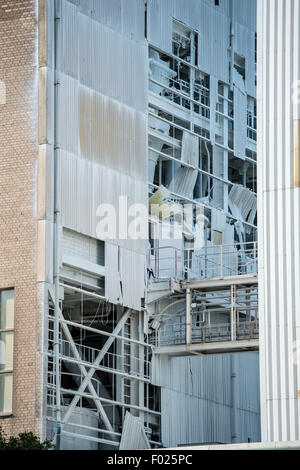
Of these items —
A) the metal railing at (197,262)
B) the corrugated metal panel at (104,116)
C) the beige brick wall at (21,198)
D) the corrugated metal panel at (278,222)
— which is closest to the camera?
the corrugated metal panel at (278,222)

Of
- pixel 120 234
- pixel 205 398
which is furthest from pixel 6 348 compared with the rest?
pixel 205 398

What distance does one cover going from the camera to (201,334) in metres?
55.2

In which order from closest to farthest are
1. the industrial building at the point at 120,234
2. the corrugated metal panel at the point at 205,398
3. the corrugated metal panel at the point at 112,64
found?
the industrial building at the point at 120,234 → the corrugated metal panel at the point at 112,64 → the corrugated metal panel at the point at 205,398

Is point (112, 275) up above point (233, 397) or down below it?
above

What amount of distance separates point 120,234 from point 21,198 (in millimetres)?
4754

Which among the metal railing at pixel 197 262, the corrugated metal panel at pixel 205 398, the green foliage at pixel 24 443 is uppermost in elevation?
the metal railing at pixel 197 262

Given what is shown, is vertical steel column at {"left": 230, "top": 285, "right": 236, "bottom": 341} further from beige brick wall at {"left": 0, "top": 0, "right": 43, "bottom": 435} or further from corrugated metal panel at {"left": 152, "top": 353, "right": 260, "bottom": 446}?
beige brick wall at {"left": 0, "top": 0, "right": 43, "bottom": 435}

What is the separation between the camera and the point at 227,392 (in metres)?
58.5

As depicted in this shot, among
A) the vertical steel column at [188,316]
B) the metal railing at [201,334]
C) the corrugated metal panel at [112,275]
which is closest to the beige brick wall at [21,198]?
the corrugated metal panel at [112,275]

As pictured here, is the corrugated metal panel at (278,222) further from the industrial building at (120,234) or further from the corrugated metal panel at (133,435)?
the corrugated metal panel at (133,435)

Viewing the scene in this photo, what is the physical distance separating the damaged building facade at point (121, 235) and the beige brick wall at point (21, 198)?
0.05 m

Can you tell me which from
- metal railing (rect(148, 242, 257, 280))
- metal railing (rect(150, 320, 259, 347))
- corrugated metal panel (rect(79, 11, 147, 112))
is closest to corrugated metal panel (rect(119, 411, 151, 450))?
metal railing (rect(150, 320, 259, 347))

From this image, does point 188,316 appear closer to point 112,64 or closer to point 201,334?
point 201,334

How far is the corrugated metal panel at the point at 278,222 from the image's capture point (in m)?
38.7
